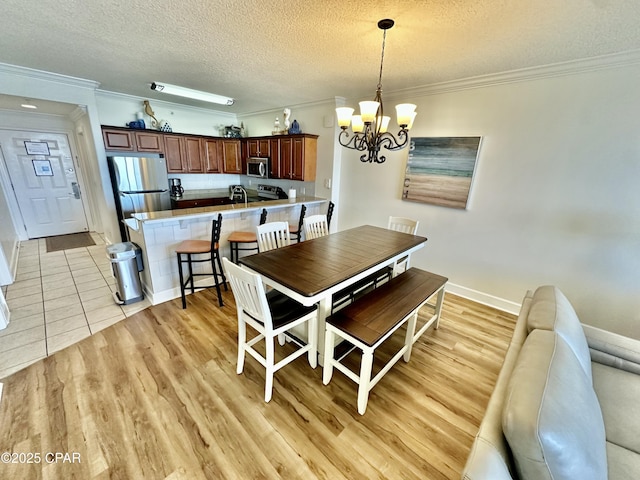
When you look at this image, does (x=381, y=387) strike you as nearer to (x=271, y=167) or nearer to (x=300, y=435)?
(x=300, y=435)

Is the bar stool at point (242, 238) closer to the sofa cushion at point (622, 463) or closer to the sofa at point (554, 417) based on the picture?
the sofa at point (554, 417)

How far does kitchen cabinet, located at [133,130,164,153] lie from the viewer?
427 cm

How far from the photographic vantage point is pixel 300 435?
1.56 meters

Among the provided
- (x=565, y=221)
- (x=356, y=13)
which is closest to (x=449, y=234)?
(x=565, y=221)

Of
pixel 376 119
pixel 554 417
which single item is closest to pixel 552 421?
pixel 554 417

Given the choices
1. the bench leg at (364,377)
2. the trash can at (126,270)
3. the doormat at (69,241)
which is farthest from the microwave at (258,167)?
the bench leg at (364,377)

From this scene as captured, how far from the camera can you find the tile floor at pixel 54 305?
2.21 metres

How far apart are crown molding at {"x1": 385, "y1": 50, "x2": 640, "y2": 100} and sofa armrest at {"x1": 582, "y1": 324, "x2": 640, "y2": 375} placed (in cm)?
228

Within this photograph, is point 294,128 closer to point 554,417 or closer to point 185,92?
point 185,92

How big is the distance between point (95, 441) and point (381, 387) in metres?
1.88

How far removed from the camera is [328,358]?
73.9 inches

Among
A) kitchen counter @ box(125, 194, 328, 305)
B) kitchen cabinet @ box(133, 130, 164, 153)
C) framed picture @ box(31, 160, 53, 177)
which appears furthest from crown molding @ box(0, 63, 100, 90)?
framed picture @ box(31, 160, 53, 177)

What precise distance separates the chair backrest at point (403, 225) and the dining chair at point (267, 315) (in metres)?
1.74

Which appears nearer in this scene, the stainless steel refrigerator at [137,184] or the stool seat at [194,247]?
the stool seat at [194,247]
